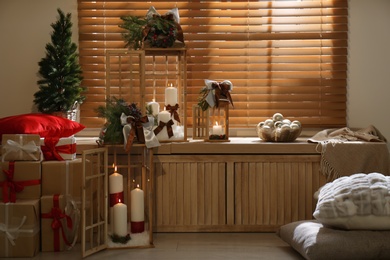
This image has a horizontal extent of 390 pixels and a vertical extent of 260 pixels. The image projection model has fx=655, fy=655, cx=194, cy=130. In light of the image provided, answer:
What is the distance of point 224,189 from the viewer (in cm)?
434

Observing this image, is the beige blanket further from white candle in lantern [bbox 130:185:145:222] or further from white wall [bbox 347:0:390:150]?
white candle in lantern [bbox 130:185:145:222]

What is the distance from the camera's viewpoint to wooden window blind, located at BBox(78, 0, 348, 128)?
4.83 metres

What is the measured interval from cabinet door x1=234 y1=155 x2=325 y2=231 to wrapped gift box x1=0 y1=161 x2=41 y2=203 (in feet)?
4.24

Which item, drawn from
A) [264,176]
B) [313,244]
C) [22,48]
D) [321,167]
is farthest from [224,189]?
[22,48]

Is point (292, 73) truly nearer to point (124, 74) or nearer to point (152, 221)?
point (124, 74)

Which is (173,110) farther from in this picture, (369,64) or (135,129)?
(369,64)

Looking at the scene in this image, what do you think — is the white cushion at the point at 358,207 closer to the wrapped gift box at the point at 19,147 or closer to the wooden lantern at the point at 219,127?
the wooden lantern at the point at 219,127

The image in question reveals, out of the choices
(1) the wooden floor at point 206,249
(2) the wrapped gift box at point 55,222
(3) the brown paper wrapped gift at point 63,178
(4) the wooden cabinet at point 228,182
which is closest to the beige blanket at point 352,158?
(4) the wooden cabinet at point 228,182

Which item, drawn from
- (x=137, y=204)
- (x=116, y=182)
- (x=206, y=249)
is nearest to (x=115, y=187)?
(x=116, y=182)

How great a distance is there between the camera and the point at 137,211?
13.2 ft

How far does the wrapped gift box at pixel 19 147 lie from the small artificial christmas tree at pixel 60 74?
2.29ft

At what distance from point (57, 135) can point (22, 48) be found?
1.07 m

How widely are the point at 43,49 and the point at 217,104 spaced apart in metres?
1.40

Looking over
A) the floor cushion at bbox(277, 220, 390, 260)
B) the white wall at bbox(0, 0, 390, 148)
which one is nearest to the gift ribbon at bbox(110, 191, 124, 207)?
the floor cushion at bbox(277, 220, 390, 260)
